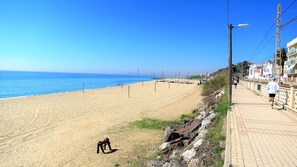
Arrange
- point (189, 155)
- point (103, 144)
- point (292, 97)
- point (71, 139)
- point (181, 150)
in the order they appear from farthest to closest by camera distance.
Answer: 1. point (71, 139)
2. point (292, 97)
3. point (103, 144)
4. point (181, 150)
5. point (189, 155)

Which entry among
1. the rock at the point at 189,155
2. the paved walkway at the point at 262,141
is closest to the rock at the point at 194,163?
the rock at the point at 189,155

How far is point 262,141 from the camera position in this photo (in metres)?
6.03

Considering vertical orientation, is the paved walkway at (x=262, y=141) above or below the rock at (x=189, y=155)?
above

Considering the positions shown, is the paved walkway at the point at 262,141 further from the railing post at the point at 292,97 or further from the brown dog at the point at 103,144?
the brown dog at the point at 103,144

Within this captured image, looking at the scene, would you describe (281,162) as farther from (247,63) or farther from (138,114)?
(247,63)

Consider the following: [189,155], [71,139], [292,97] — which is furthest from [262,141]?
[71,139]

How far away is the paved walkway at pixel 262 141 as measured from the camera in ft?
15.4

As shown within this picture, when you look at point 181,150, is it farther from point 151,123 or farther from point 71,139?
point 151,123

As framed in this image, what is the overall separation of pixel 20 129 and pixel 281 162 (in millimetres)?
13493

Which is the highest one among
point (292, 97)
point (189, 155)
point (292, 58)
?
point (292, 58)

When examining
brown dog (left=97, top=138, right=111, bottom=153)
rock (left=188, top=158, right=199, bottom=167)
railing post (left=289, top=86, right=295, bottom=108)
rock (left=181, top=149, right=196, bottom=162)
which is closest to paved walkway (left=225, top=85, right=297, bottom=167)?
rock (left=188, top=158, right=199, bottom=167)

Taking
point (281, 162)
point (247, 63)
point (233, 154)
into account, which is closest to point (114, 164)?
point (233, 154)

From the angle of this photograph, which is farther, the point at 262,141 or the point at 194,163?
the point at 262,141

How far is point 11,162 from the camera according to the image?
8734 millimetres
